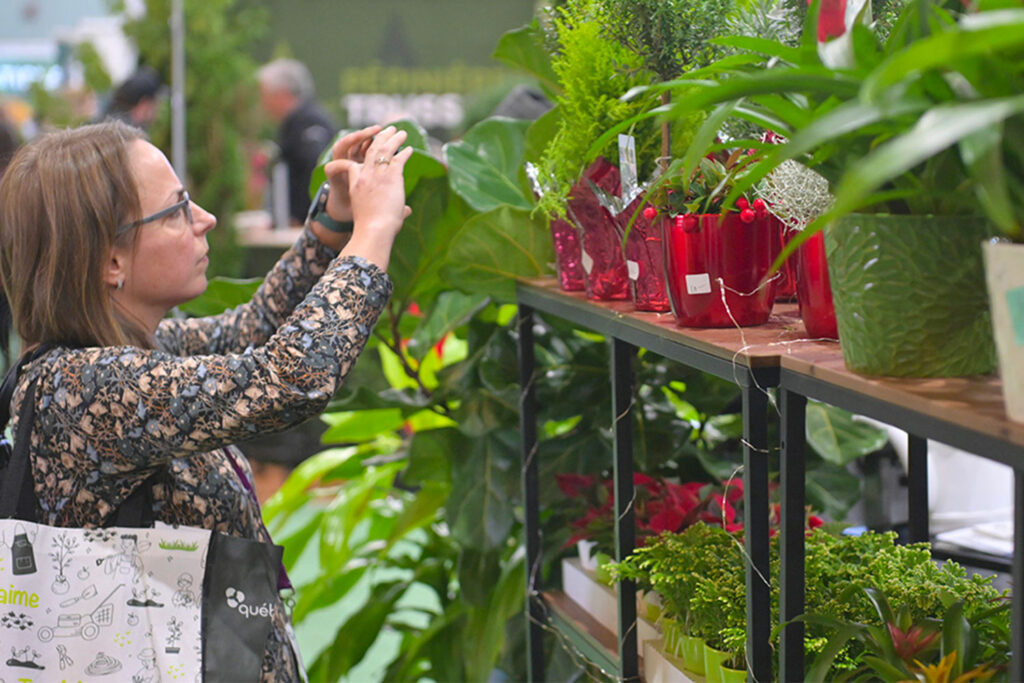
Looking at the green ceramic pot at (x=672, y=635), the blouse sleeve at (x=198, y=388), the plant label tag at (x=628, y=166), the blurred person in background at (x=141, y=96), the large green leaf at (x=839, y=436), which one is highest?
the blurred person in background at (x=141, y=96)

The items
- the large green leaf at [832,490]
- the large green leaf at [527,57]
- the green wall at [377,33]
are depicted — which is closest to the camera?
the large green leaf at [527,57]

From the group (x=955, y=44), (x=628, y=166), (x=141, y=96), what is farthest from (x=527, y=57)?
(x=141, y=96)

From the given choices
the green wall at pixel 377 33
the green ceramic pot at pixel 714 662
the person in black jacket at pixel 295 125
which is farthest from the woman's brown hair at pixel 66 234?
the green wall at pixel 377 33

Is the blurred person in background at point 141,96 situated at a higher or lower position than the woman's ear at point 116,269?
higher

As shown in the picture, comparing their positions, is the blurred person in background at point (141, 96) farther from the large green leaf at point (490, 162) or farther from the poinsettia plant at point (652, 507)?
the poinsettia plant at point (652, 507)

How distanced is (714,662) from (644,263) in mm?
488

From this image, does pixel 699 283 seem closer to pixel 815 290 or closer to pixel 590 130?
pixel 815 290

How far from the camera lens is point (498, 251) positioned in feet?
5.82

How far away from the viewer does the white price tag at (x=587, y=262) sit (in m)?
1.49

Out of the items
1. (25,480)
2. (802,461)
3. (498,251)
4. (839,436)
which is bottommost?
(839,436)

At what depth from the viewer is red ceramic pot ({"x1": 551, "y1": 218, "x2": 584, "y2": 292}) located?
1570 mm

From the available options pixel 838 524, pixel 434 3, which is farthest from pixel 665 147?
pixel 434 3

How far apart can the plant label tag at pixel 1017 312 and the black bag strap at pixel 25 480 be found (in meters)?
1.15

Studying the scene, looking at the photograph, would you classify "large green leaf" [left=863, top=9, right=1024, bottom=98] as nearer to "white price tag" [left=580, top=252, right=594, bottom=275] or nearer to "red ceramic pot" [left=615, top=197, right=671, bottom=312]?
"red ceramic pot" [left=615, top=197, right=671, bottom=312]
